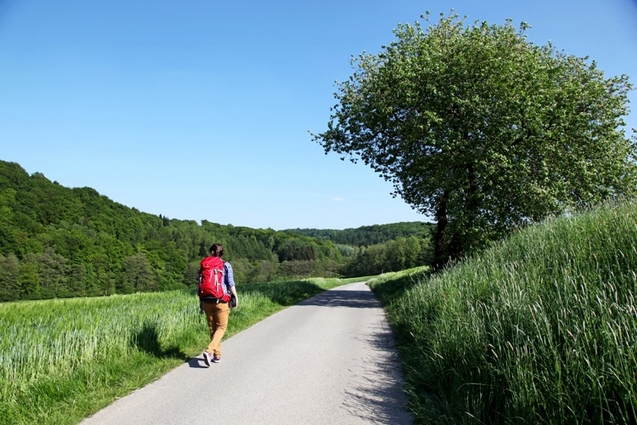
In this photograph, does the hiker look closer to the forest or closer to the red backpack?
the red backpack

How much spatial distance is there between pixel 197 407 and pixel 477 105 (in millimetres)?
14255

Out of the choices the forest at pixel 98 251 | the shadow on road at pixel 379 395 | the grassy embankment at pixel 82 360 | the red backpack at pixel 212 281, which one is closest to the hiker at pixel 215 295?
the red backpack at pixel 212 281

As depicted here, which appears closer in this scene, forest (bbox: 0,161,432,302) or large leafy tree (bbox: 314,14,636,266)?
large leafy tree (bbox: 314,14,636,266)

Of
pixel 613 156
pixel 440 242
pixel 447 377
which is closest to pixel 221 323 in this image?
pixel 447 377

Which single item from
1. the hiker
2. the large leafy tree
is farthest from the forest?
the hiker

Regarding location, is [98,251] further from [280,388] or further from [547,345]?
[547,345]

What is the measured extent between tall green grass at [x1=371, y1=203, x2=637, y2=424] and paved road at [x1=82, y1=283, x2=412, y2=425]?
1.81 ft

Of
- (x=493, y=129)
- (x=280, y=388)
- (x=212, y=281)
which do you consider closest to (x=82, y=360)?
(x=212, y=281)

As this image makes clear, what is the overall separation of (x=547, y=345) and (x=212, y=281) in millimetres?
5472

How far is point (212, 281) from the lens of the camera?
24.9ft

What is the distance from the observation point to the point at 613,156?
18.8 metres

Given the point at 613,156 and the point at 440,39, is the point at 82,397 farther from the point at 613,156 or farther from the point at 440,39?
the point at 613,156

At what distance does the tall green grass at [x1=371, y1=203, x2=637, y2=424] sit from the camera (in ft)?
10.7

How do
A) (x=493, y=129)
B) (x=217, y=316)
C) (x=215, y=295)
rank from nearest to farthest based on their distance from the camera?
(x=215, y=295), (x=217, y=316), (x=493, y=129)
